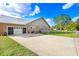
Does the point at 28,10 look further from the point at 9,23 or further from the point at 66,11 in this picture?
the point at 66,11

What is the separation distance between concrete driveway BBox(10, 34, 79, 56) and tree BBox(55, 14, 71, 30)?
266 millimetres

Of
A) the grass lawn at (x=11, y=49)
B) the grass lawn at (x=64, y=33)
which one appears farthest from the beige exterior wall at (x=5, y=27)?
the grass lawn at (x=64, y=33)

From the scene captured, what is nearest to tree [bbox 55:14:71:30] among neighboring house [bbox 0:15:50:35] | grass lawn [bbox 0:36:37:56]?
neighboring house [bbox 0:15:50:35]

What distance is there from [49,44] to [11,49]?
0.77 metres

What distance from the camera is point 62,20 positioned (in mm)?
3914

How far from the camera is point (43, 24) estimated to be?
393 centimetres

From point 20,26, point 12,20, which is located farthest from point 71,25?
point 12,20

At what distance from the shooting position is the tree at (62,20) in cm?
381

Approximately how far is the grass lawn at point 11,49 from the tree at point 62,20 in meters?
0.80

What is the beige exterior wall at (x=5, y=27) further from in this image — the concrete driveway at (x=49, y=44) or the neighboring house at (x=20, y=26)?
→ the concrete driveway at (x=49, y=44)

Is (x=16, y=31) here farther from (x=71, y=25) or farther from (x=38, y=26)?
(x=71, y=25)

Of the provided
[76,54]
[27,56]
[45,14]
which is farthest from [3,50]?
[76,54]

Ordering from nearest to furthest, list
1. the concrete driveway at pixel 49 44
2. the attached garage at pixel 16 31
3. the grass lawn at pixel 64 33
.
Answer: the concrete driveway at pixel 49 44 < the grass lawn at pixel 64 33 < the attached garage at pixel 16 31

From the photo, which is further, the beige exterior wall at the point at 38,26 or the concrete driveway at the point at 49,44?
the beige exterior wall at the point at 38,26
